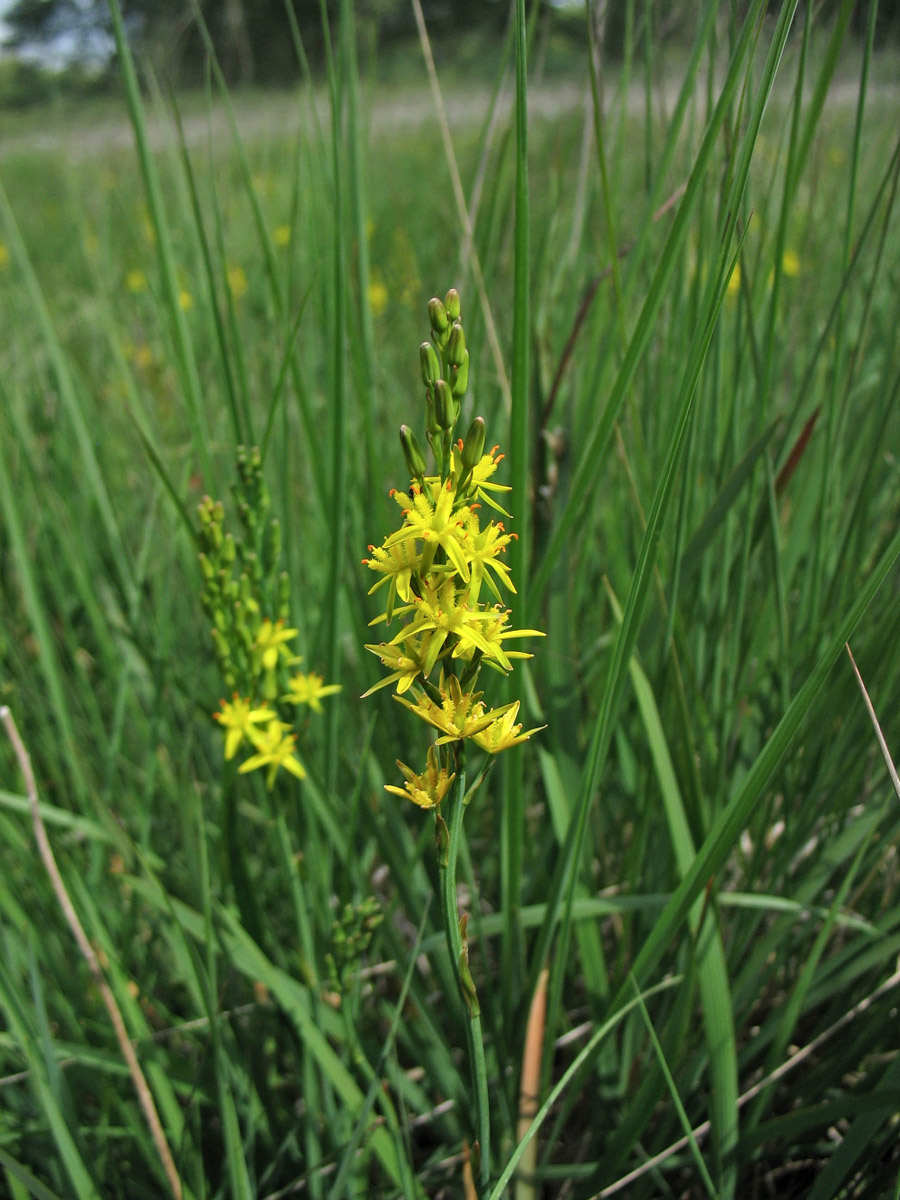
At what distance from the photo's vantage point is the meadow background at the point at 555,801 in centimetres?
108

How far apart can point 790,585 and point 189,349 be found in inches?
46.5

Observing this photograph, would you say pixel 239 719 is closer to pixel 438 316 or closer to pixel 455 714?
pixel 455 714

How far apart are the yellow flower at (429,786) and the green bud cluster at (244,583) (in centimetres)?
52

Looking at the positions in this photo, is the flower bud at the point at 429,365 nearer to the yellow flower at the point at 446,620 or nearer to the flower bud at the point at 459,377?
the flower bud at the point at 459,377

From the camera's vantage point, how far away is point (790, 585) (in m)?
1.65

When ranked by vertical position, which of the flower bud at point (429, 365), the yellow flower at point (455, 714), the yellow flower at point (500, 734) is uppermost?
the flower bud at point (429, 365)

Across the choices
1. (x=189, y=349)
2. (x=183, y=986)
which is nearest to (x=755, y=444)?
(x=189, y=349)

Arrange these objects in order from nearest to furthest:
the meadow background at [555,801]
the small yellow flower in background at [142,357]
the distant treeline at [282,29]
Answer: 1. the meadow background at [555,801]
2. the distant treeline at [282,29]
3. the small yellow flower in background at [142,357]

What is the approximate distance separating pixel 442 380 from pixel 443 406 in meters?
0.03

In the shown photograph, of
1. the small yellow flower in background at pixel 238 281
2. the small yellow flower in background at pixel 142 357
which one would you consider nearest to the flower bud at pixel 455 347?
the small yellow flower in background at pixel 142 357

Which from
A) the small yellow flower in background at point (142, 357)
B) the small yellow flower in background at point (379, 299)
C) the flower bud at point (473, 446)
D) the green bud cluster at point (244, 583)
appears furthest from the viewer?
the small yellow flower in background at point (379, 299)

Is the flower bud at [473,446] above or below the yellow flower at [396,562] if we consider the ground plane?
above

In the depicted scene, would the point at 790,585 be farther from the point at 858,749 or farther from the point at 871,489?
the point at 858,749

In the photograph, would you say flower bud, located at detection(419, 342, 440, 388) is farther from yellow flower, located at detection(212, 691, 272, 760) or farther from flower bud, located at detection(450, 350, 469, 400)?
yellow flower, located at detection(212, 691, 272, 760)
